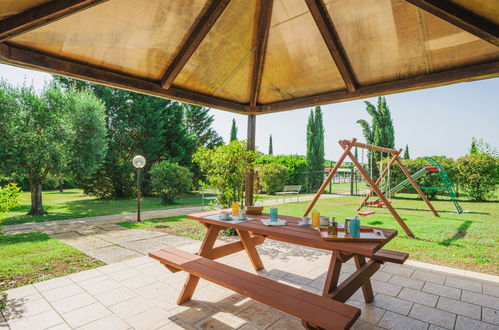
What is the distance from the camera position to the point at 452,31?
2.93 metres

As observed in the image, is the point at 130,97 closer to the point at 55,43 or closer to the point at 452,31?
the point at 55,43

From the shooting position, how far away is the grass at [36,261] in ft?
11.5

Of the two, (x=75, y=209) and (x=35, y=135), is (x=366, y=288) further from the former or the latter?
(x=75, y=209)

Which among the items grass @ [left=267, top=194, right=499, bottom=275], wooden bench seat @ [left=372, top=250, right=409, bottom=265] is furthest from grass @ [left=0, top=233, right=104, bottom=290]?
grass @ [left=267, top=194, right=499, bottom=275]

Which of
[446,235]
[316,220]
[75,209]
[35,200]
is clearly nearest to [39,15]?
[316,220]

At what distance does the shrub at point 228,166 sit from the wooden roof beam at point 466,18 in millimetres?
3536

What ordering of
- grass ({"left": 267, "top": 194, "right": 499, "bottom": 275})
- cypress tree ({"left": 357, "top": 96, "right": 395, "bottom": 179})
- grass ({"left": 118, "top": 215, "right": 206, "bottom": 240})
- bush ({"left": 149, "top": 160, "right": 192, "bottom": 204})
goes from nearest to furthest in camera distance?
grass ({"left": 267, "top": 194, "right": 499, "bottom": 275}) → grass ({"left": 118, "top": 215, "right": 206, "bottom": 240}) → bush ({"left": 149, "top": 160, "right": 192, "bottom": 204}) → cypress tree ({"left": 357, "top": 96, "right": 395, "bottom": 179})

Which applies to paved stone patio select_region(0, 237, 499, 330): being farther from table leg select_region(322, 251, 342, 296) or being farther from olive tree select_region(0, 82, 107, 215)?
olive tree select_region(0, 82, 107, 215)

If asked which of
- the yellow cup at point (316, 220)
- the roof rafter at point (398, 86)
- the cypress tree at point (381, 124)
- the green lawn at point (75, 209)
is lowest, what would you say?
the green lawn at point (75, 209)

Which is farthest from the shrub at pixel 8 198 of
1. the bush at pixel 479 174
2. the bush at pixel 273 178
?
the bush at pixel 479 174

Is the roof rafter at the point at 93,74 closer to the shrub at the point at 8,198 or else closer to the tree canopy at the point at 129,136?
the shrub at the point at 8,198

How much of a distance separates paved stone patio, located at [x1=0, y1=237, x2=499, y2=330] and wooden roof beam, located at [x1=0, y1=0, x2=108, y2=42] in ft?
8.88

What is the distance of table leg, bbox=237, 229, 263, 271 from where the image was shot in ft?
11.9

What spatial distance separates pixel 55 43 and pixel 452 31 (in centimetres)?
447
